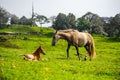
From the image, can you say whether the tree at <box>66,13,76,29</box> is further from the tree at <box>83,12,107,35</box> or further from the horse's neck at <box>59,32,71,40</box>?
the horse's neck at <box>59,32,71,40</box>

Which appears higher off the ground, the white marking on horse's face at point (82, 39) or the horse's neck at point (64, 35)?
the horse's neck at point (64, 35)

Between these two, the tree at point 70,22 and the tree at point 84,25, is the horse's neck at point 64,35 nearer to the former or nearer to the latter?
the tree at point 84,25

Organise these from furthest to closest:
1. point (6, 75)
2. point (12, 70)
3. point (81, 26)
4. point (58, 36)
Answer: point (81, 26) < point (58, 36) < point (12, 70) < point (6, 75)

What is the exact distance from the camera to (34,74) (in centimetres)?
1864

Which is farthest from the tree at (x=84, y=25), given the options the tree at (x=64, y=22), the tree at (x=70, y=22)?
the tree at (x=64, y=22)

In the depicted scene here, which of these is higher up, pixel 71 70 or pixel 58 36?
pixel 58 36

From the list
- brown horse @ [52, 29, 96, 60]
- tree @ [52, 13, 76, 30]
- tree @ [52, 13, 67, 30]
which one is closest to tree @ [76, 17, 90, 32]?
tree @ [52, 13, 76, 30]

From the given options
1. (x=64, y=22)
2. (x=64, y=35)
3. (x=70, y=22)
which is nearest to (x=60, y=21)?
(x=64, y=22)

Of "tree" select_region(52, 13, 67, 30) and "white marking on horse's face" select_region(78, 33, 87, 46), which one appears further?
"tree" select_region(52, 13, 67, 30)

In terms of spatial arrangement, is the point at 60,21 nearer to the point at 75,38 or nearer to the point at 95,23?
the point at 95,23

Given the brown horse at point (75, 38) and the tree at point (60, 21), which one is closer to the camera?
the brown horse at point (75, 38)

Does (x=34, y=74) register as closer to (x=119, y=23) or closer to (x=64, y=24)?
(x=119, y=23)

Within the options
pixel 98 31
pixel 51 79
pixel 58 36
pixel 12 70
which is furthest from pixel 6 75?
pixel 98 31

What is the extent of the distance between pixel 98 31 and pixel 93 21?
25.8 m
